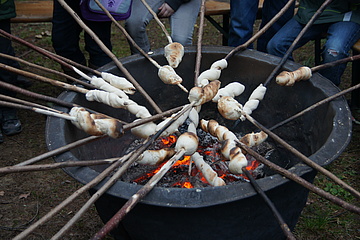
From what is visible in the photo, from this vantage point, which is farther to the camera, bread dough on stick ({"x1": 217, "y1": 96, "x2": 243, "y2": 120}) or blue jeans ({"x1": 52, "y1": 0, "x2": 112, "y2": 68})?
blue jeans ({"x1": 52, "y1": 0, "x2": 112, "y2": 68})

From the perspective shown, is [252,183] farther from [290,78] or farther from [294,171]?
[290,78]

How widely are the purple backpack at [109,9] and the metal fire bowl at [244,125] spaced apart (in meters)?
0.65

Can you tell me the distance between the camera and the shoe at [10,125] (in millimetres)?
3912

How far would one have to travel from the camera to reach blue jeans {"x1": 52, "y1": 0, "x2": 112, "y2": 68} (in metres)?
3.71

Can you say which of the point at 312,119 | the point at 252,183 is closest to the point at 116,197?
the point at 252,183

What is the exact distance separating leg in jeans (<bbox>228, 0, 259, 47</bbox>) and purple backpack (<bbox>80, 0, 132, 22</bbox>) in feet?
3.24

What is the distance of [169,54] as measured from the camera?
100 inches

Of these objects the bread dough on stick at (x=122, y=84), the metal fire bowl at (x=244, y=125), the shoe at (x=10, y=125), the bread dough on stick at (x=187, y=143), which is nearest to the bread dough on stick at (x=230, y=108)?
the bread dough on stick at (x=187, y=143)

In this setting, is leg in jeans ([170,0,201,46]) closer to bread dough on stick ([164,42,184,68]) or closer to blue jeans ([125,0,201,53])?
blue jeans ([125,0,201,53])

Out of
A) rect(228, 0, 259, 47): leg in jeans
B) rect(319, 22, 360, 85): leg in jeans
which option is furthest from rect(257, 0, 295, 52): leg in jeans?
rect(319, 22, 360, 85): leg in jeans

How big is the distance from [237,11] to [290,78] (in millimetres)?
1544

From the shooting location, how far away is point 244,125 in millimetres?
3023

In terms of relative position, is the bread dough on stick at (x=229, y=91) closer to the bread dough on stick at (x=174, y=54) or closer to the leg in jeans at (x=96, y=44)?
the bread dough on stick at (x=174, y=54)

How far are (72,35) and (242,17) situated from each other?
1.67 metres
